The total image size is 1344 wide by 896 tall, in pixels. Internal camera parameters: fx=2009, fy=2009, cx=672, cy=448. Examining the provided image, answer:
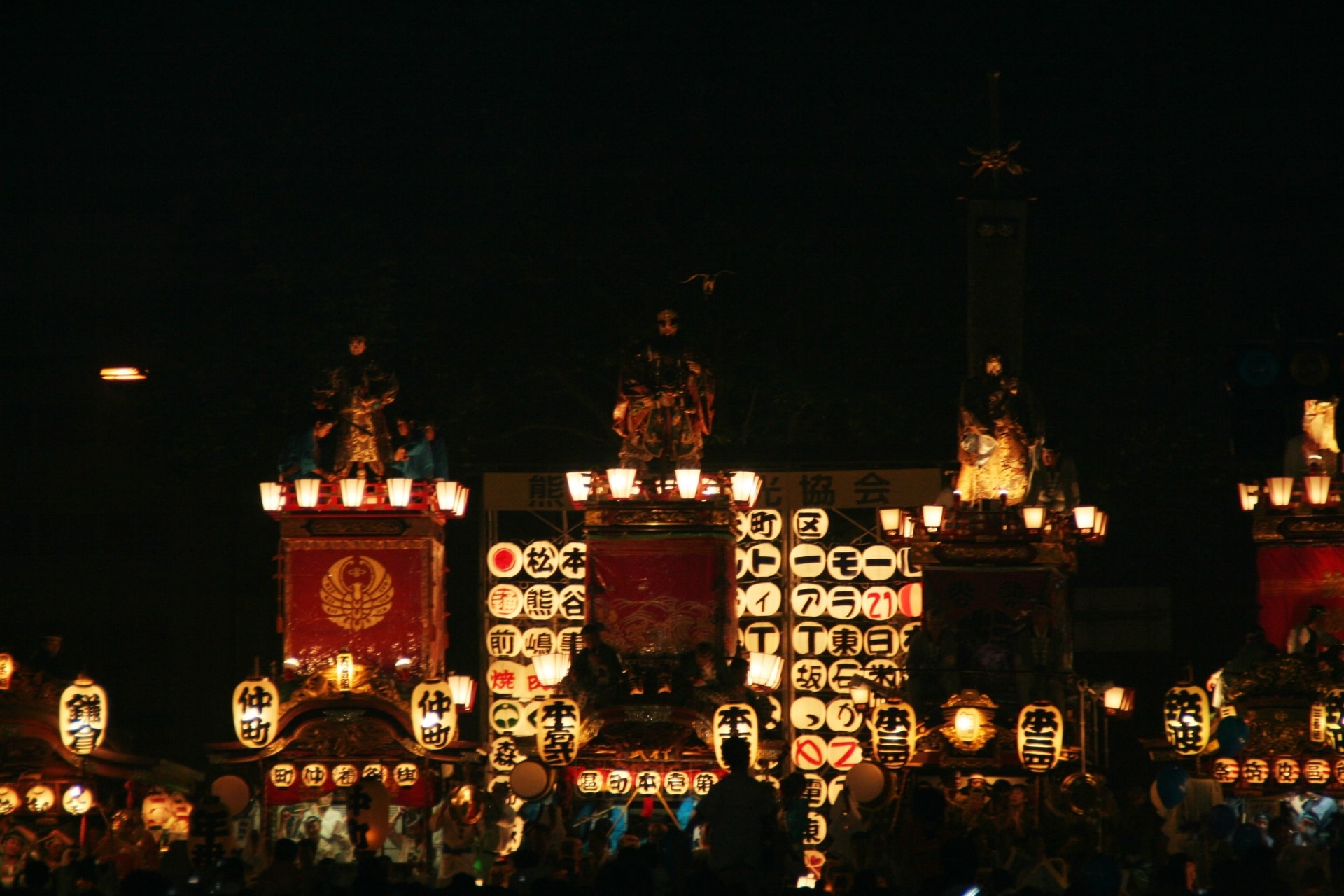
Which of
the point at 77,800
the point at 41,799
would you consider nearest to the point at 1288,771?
the point at 77,800

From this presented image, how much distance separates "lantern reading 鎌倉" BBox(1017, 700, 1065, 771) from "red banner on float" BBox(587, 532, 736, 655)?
11.4 feet

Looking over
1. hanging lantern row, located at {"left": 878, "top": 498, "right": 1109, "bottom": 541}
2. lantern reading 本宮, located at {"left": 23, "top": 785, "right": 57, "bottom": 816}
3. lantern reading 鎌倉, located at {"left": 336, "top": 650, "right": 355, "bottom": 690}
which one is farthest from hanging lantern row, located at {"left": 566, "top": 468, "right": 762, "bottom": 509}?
lantern reading 本宮, located at {"left": 23, "top": 785, "right": 57, "bottom": 816}

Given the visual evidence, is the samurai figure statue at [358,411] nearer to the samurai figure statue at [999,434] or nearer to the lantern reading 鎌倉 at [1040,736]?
the samurai figure statue at [999,434]

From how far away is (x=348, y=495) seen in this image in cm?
2203

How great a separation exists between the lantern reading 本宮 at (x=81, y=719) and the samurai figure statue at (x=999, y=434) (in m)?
9.92

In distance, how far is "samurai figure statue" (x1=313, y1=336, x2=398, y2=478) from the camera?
2255 centimetres

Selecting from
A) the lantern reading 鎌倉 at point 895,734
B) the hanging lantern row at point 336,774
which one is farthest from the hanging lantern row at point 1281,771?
the hanging lantern row at point 336,774

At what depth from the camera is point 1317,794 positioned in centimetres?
2045

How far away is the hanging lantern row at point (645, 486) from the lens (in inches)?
869

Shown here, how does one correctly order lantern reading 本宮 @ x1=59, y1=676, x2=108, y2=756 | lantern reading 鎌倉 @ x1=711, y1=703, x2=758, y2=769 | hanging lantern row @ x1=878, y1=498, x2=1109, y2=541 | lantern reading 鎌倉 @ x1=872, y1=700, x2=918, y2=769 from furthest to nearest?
hanging lantern row @ x1=878, y1=498, x2=1109, y2=541, lantern reading 本宮 @ x1=59, y1=676, x2=108, y2=756, lantern reading 鎌倉 @ x1=872, y1=700, x2=918, y2=769, lantern reading 鎌倉 @ x1=711, y1=703, x2=758, y2=769

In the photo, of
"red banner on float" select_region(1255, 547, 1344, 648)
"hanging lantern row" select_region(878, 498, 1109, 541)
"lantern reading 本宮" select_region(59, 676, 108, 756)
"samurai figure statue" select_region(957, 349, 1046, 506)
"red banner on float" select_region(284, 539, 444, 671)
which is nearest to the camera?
"lantern reading 本宮" select_region(59, 676, 108, 756)

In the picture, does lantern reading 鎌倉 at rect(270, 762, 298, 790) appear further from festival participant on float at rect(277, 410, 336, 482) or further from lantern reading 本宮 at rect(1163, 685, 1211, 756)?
lantern reading 本宮 at rect(1163, 685, 1211, 756)

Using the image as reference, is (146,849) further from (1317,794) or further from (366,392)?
(1317,794)

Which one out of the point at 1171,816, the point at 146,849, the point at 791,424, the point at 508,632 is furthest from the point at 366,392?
the point at 1171,816
